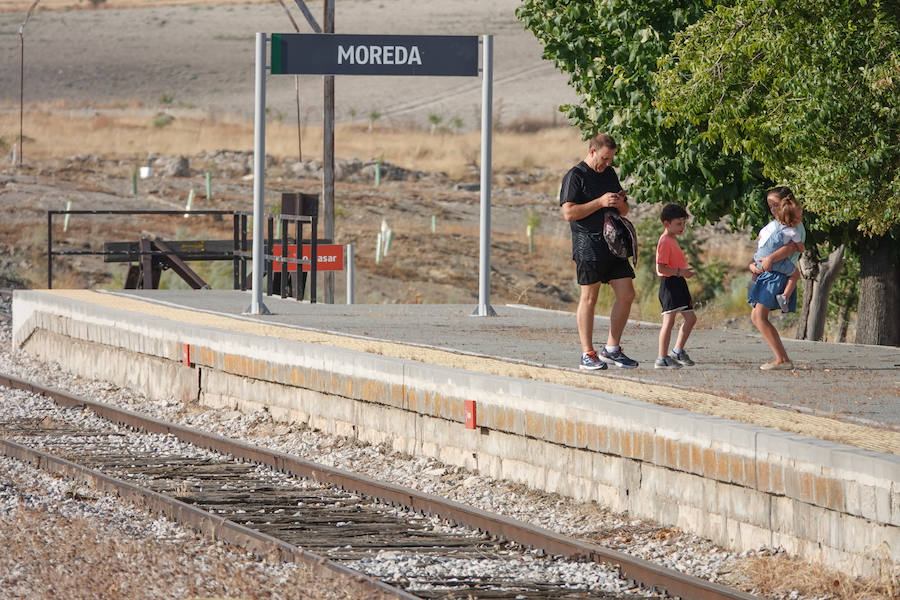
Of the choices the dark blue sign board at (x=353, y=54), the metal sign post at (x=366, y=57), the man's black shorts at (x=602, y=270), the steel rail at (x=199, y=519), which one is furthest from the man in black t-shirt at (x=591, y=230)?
the dark blue sign board at (x=353, y=54)

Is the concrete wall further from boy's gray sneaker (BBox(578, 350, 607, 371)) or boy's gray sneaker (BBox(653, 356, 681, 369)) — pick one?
boy's gray sneaker (BBox(653, 356, 681, 369))

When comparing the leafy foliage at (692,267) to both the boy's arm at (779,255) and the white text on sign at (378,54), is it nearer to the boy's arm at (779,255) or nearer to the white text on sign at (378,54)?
the white text on sign at (378,54)

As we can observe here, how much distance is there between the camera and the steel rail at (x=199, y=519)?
7.91 metres

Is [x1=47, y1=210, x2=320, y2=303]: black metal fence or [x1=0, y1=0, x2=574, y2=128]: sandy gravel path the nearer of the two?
[x1=47, y1=210, x2=320, y2=303]: black metal fence

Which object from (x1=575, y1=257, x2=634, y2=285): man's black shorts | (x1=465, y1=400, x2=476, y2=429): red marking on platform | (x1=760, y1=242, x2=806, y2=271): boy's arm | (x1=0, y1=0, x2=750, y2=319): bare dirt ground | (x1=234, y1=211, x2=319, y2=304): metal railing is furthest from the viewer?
(x1=0, y1=0, x2=750, y2=319): bare dirt ground

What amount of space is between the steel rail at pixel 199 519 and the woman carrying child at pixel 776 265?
4.84 meters

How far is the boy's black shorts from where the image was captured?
12609 mm

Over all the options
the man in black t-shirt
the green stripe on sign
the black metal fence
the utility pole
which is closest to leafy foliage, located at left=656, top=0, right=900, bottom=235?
the man in black t-shirt

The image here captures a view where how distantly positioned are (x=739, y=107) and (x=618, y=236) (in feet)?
10.2

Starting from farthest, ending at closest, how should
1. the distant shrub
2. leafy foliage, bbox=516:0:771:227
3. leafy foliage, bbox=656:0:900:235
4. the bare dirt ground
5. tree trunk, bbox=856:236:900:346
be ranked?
the distant shrub < the bare dirt ground < tree trunk, bbox=856:236:900:346 < leafy foliage, bbox=516:0:771:227 < leafy foliage, bbox=656:0:900:235

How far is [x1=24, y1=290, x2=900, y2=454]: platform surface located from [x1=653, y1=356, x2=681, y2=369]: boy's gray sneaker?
11 cm

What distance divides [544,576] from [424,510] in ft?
6.24

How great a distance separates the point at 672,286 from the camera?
12672 mm

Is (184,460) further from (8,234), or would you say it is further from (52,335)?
(8,234)
